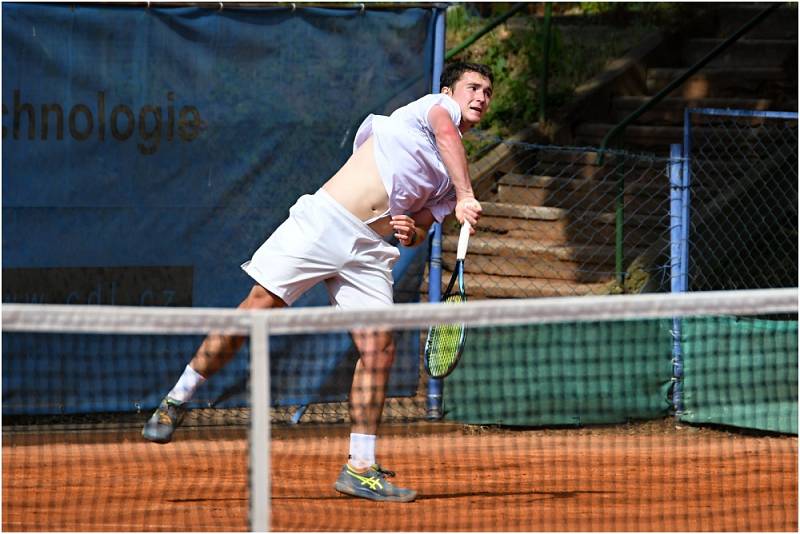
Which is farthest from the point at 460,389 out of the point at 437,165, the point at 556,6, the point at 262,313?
the point at 556,6

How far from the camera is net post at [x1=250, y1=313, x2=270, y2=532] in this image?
11.6 ft

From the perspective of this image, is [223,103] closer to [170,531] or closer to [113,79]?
[113,79]

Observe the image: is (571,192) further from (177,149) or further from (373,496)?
(373,496)

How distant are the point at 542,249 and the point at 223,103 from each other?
302 centimetres

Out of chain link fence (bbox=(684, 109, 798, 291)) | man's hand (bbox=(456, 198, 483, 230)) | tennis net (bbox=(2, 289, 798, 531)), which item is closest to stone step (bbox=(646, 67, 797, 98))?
chain link fence (bbox=(684, 109, 798, 291))

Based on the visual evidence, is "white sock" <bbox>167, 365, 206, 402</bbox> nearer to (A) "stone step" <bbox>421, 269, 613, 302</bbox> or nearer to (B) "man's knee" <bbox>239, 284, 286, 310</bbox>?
(B) "man's knee" <bbox>239, 284, 286, 310</bbox>

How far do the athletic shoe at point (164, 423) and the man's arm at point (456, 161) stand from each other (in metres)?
1.42

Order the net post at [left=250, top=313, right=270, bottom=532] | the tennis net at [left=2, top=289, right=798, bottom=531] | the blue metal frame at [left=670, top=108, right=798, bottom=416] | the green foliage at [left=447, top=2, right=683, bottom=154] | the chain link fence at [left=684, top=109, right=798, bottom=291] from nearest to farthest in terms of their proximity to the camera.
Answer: the net post at [left=250, top=313, right=270, bottom=532] → the tennis net at [left=2, top=289, right=798, bottom=531] → the blue metal frame at [left=670, top=108, right=798, bottom=416] → the chain link fence at [left=684, top=109, right=798, bottom=291] → the green foliage at [left=447, top=2, right=683, bottom=154]

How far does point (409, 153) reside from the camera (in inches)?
217

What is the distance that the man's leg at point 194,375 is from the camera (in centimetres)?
550

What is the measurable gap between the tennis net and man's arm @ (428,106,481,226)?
0.61m

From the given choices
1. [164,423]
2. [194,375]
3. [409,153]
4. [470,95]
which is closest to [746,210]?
[470,95]

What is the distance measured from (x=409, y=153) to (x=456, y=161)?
272mm

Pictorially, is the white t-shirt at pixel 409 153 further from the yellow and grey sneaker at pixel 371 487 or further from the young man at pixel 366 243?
the yellow and grey sneaker at pixel 371 487
